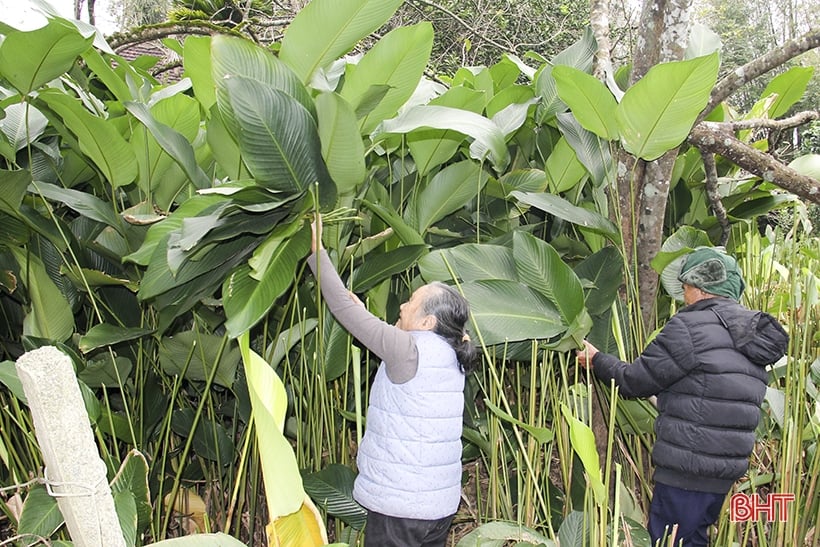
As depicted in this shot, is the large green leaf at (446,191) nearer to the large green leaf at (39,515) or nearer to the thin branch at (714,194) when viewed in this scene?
the thin branch at (714,194)

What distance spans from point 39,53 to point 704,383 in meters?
1.25

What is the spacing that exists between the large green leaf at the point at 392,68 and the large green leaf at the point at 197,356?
505 millimetres

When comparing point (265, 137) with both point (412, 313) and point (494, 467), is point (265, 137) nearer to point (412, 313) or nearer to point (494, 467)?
point (412, 313)

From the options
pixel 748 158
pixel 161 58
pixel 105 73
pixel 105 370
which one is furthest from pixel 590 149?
pixel 161 58

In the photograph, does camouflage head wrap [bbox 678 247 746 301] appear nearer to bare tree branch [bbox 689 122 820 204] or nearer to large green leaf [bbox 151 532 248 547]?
bare tree branch [bbox 689 122 820 204]

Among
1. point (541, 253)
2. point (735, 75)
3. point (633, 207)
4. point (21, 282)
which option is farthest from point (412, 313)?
point (735, 75)

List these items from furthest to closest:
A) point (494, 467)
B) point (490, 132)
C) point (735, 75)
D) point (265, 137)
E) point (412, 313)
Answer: point (735, 75)
point (494, 467)
point (412, 313)
point (490, 132)
point (265, 137)

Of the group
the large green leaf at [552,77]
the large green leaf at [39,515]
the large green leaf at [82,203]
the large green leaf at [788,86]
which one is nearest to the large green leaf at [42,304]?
the large green leaf at [82,203]

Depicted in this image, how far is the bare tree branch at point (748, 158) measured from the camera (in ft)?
5.30

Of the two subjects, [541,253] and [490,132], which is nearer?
[490,132]

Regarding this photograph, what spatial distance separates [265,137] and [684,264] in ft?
2.80

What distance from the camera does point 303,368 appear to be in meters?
1.45

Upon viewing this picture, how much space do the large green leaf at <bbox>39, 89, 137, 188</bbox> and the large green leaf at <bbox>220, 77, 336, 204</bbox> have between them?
0.29 metres

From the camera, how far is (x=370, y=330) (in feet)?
3.98
